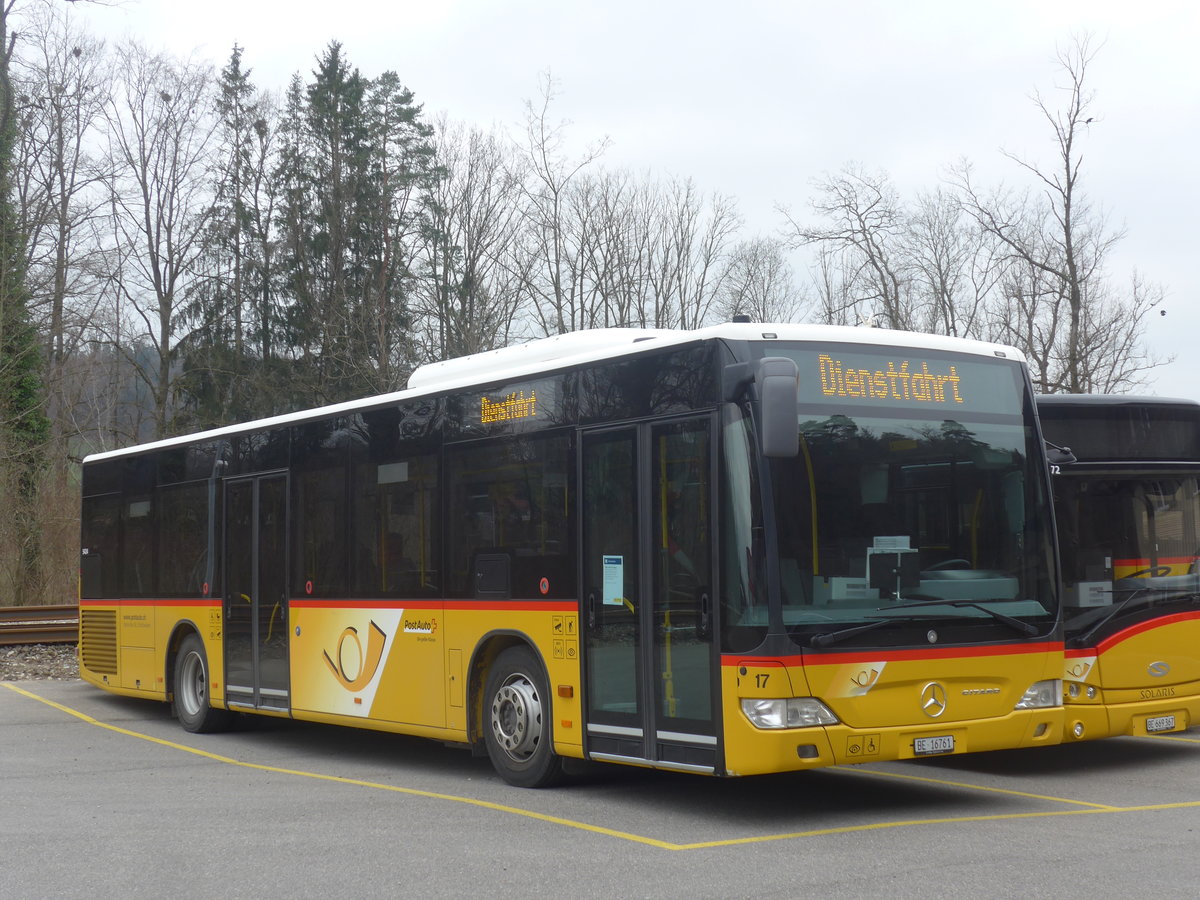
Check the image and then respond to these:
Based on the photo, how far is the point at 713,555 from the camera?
8219 millimetres

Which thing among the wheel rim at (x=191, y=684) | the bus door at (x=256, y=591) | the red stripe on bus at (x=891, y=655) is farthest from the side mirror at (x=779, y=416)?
the wheel rim at (x=191, y=684)

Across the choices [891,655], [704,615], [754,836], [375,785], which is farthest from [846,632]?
[375,785]

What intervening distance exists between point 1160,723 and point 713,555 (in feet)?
15.2

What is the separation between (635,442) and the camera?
29.5 feet

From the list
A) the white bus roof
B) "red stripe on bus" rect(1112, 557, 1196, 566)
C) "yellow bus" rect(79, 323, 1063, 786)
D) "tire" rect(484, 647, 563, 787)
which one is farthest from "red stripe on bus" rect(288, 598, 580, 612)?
"red stripe on bus" rect(1112, 557, 1196, 566)

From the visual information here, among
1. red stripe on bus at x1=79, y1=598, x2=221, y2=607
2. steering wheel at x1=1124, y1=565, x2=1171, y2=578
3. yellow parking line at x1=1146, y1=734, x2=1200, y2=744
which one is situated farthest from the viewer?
red stripe on bus at x1=79, y1=598, x2=221, y2=607

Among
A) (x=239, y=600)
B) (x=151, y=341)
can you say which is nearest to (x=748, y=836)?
(x=239, y=600)

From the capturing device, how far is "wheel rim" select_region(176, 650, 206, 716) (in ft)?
47.8

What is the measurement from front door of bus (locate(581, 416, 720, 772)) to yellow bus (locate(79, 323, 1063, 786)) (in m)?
0.02

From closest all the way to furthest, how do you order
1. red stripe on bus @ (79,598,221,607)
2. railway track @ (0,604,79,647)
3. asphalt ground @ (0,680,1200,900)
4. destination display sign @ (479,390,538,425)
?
asphalt ground @ (0,680,1200,900) < destination display sign @ (479,390,538,425) < red stripe on bus @ (79,598,221,607) < railway track @ (0,604,79,647)

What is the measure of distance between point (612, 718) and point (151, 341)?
36.0 m

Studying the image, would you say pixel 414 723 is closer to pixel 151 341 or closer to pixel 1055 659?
pixel 1055 659

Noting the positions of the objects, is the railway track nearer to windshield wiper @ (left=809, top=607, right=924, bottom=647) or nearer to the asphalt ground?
the asphalt ground

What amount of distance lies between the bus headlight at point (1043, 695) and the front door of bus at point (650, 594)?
2141mm
